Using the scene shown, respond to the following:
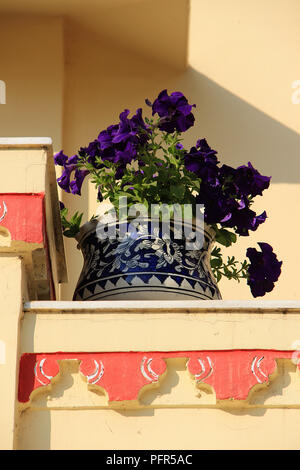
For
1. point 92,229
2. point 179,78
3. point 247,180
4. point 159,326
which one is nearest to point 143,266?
point 92,229

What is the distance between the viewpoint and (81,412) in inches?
127

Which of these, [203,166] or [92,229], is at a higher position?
[203,166]

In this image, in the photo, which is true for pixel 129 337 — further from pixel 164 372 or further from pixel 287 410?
pixel 287 410

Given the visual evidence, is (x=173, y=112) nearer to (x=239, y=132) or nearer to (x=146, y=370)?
(x=146, y=370)

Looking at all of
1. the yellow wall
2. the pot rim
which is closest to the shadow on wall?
the yellow wall

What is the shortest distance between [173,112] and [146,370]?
110cm

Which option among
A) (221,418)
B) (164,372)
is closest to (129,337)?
(164,372)

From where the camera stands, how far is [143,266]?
3654 mm

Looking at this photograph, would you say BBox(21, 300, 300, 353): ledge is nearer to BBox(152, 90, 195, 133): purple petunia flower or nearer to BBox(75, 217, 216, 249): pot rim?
BBox(75, 217, 216, 249): pot rim

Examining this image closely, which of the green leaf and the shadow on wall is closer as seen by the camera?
the green leaf

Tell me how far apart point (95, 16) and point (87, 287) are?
2056 millimetres

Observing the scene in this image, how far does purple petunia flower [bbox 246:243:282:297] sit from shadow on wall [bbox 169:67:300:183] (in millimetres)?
1205

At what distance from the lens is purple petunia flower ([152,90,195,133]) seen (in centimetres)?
399
